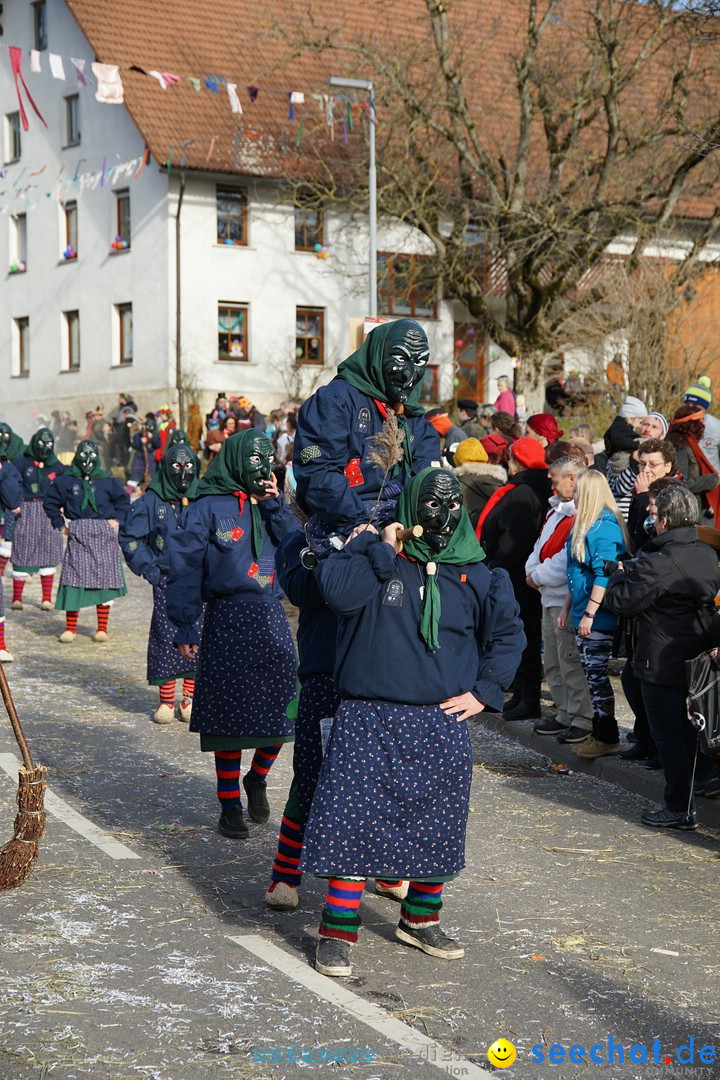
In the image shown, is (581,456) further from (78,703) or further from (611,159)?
(611,159)

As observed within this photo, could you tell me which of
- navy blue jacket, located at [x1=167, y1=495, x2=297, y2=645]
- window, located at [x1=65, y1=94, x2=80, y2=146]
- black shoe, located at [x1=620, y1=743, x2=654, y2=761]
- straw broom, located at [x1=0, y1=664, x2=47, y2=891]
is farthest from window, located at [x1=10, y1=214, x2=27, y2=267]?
straw broom, located at [x1=0, y1=664, x2=47, y2=891]

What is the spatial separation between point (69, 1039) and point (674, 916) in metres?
2.68

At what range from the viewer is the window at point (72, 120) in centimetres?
4066

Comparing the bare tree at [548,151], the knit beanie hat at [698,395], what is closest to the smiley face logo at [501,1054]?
the knit beanie hat at [698,395]

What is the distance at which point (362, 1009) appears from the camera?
477 centimetres

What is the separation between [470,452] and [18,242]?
35.5m

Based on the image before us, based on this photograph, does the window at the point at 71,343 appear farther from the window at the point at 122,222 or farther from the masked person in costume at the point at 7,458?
the masked person in costume at the point at 7,458

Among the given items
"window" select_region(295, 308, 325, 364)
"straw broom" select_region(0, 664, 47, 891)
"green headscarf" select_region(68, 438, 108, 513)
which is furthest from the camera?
"window" select_region(295, 308, 325, 364)

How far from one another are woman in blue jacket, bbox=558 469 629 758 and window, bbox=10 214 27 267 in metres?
37.6

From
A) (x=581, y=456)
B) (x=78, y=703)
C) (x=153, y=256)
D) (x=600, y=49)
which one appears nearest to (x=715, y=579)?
(x=581, y=456)

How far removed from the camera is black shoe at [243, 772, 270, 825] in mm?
7375

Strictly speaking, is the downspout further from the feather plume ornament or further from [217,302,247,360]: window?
the feather plume ornament

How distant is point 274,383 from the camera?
129ft

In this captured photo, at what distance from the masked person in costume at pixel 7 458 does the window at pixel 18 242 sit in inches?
1075
